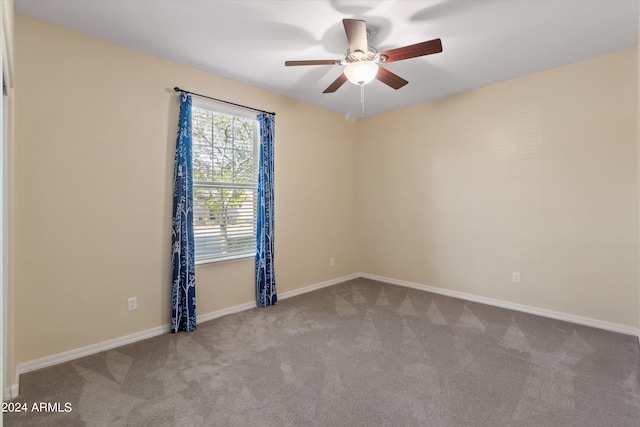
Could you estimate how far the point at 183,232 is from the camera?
3266mm

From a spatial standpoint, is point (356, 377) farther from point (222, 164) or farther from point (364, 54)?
point (222, 164)

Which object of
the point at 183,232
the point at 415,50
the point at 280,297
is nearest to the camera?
the point at 415,50

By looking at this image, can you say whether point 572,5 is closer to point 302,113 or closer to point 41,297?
point 302,113

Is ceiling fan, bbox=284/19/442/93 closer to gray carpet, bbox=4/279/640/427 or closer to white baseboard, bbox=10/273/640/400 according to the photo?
gray carpet, bbox=4/279/640/427

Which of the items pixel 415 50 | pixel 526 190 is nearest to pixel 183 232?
pixel 415 50

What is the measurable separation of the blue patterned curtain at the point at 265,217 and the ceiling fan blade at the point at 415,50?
183cm

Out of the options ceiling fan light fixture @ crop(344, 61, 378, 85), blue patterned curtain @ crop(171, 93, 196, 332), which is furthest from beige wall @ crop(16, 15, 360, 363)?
ceiling fan light fixture @ crop(344, 61, 378, 85)

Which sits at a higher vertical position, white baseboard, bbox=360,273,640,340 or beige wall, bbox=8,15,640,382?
beige wall, bbox=8,15,640,382

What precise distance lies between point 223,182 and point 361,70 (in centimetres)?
198

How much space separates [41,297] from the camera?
2607 millimetres

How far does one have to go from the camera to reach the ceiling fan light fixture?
2627 millimetres

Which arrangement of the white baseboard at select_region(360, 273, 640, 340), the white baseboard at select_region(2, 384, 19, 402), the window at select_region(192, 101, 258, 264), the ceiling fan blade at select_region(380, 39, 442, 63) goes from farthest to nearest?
the window at select_region(192, 101, 258, 264) < the white baseboard at select_region(360, 273, 640, 340) < the ceiling fan blade at select_region(380, 39, 442, 63) < the white baseboard at select_region(2, 384, 19, 402)

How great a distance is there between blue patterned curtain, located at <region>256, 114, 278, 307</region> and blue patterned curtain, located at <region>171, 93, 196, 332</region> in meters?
0.86

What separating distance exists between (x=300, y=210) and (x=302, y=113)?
134 cm
